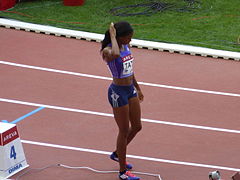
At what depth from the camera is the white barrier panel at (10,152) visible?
8.61 m

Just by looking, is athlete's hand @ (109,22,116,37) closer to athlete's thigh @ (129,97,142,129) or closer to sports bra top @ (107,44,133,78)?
sports bra top @ (107,44,133,78)

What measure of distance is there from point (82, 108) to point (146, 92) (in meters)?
1.34

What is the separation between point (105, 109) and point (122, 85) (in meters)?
2.72

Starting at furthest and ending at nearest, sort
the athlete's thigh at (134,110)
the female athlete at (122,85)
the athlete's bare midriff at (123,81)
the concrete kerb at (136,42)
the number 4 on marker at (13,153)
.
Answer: the concrete kerb at (136,42) → the number 4 on marker at (13,153) → the athlete's thigh at (134,110) → the athlete's bare midriff at (123,81) → the female athlete at (122,85)

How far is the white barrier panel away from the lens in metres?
8.61

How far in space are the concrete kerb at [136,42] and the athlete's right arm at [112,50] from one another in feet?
18.9

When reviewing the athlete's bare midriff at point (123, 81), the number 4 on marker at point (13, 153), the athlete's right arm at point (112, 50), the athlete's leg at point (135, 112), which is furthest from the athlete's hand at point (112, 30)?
the number 4 on marker at point (13, 153)

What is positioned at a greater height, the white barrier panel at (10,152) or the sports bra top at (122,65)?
the sports bra top at (122,65)

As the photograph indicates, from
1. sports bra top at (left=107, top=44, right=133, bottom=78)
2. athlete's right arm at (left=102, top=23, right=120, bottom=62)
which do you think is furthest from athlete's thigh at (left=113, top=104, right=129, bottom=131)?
athlete's right arm at (left=102, top=23, right=120, bottom=62)

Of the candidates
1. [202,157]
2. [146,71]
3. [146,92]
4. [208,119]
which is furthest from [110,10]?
[202,157]

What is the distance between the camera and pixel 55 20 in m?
15.6

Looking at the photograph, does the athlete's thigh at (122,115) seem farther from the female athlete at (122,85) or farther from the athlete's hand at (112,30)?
the athlete's hand at (112,30)

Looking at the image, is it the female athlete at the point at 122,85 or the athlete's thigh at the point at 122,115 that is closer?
the female athlete at the point at 122,85

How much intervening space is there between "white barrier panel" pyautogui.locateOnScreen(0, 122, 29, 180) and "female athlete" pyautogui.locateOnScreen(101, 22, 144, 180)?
4.52 feet
